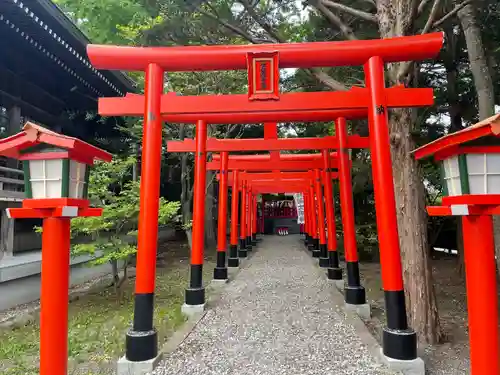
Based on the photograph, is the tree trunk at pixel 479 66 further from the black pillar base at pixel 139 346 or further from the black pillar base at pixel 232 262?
the black pillar base at pixel 232 262

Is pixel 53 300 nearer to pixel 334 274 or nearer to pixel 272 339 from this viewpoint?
pixel 272 339

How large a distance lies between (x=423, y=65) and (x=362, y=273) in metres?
6.08

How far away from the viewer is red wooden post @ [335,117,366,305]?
245 inches

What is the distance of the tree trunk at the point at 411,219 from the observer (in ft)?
16.8

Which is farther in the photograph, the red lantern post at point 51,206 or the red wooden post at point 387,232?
the red wooden post at point 387,232

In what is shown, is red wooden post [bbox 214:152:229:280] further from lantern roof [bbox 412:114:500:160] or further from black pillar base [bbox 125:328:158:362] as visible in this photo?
lantern roof [bbox 412:114:500:160]

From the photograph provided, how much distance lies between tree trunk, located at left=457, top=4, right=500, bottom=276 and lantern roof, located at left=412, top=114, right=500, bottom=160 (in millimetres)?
4444

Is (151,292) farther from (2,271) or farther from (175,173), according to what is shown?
(175,173)

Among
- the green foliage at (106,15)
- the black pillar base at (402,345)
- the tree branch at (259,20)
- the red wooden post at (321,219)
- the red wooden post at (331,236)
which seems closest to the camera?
the black pillar base at (402,345)

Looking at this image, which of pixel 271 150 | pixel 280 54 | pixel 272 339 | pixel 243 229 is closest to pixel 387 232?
pixel 272 339

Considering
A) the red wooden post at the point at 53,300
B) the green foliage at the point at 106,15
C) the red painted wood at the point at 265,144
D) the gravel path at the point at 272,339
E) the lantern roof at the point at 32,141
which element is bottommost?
the gravel path at the point at 272,339

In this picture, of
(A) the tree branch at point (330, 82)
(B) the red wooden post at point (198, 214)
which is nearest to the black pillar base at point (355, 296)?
(B) the red wooden post at point (198, 214)

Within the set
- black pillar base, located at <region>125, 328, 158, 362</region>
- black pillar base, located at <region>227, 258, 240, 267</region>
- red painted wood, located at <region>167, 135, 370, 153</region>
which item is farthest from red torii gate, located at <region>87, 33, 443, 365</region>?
black pillar base, located at <region>227, 258, 240, 267</region>

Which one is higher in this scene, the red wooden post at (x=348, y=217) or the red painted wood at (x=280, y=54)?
the red painted wood at (x=280, y=54)
